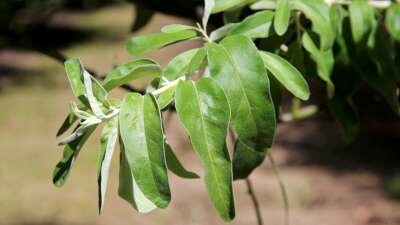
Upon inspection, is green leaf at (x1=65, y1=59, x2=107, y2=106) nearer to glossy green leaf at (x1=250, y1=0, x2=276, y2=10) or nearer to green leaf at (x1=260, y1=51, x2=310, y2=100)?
green leaf at (x1=260, y1=51, x2=310, y2=100)

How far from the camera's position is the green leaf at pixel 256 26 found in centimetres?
98

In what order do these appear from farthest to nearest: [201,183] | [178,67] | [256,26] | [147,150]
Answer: [201,183] < [256,26] < [178,67] < [147,150]

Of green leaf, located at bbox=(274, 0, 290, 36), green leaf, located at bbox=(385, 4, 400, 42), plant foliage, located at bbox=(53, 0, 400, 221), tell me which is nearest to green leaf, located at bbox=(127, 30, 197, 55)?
plant foliage, located at bbox=(53, 0, 400, 221)

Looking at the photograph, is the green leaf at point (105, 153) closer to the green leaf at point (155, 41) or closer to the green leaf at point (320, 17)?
the green leaf at point (155, 41)

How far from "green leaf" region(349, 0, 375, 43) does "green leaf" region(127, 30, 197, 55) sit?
289 millimetres

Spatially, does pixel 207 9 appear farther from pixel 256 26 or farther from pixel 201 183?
pixel 201 183

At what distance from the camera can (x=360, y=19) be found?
112cm

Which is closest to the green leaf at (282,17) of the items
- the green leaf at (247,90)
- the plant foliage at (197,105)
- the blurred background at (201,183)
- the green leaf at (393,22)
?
the plant foliage at (197,105)

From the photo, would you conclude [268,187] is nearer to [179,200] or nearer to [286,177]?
[286,177]

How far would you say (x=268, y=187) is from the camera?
439 cm

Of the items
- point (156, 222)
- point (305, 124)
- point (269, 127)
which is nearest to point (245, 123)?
point (269, 127)

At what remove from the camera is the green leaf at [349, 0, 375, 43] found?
43.9 inches

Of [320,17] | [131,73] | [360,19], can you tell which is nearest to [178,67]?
[131,73]

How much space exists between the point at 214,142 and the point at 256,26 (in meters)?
0.25
